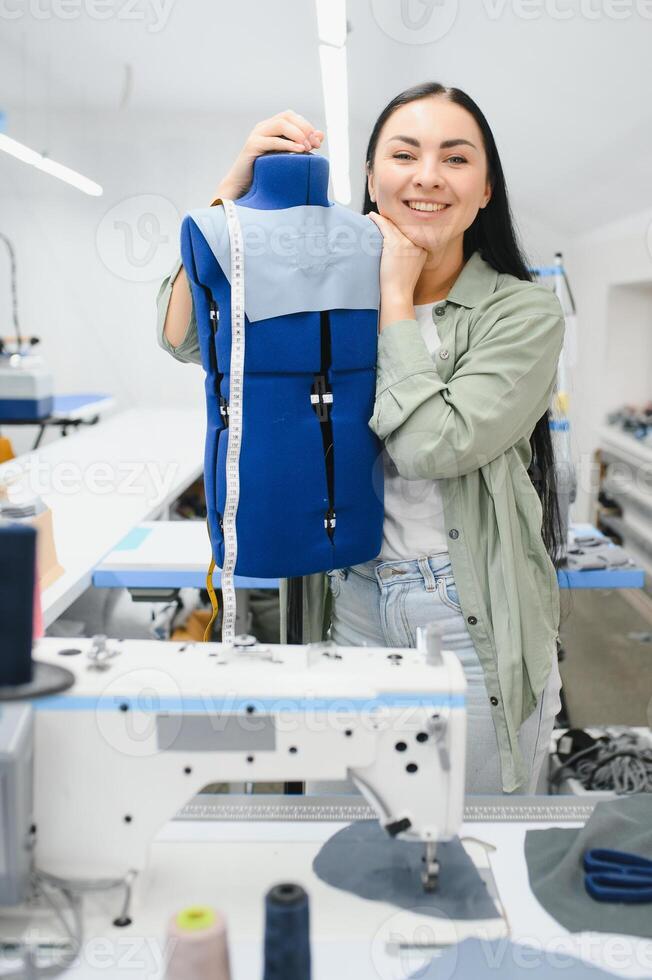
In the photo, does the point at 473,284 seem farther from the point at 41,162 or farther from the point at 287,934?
the point at 41,162

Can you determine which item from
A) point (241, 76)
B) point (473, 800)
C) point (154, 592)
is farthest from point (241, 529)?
point (241, 76)

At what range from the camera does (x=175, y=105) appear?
5.66 m

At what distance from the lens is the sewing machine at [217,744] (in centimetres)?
93

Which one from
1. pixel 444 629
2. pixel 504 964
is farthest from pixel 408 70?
pixel 504 964

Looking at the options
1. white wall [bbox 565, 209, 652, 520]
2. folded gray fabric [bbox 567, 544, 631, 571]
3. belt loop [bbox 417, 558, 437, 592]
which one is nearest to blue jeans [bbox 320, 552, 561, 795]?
belt loop [bbox 417, 558, 437, 592]

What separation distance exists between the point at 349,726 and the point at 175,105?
556cm

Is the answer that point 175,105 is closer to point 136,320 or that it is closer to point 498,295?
point 136,320

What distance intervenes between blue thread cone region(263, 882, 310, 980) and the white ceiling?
8.40 feet

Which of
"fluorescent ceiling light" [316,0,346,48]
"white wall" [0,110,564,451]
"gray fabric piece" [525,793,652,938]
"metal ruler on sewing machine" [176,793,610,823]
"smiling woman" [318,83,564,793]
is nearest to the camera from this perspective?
"gray fabric piece" [525,793,652,938]

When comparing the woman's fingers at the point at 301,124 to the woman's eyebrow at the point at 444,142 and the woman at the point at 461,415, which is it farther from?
the woman's eyebrow at the point at 444,142

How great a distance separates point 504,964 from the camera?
85 centimetres

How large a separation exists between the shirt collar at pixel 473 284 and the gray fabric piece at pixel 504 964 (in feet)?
2.83

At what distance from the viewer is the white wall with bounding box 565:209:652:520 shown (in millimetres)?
5410

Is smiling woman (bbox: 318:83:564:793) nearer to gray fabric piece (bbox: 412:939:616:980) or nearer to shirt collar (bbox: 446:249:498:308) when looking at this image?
shirt collar (bbox: 446:249:498:308)
